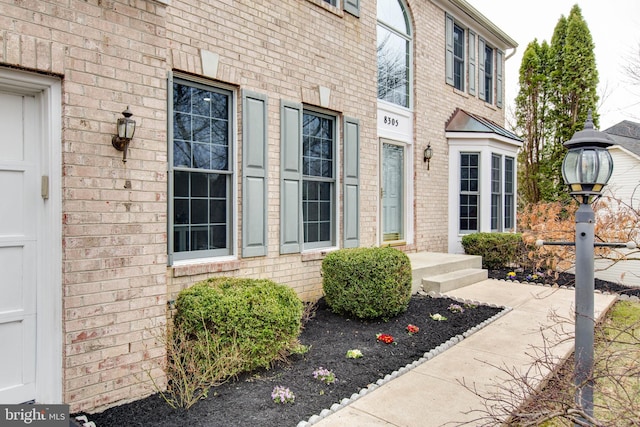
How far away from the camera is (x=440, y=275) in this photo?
789cm

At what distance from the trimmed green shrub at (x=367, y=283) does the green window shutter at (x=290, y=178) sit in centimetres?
66

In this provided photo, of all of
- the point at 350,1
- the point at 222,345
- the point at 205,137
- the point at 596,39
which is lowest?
the point at 222,345

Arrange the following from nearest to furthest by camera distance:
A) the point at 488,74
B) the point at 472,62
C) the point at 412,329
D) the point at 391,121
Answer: the point at 412,329 → the point at 391,121 → the point at 472,62 → the point at 488,74

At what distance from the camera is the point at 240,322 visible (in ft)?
12.5

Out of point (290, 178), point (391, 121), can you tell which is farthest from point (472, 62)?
point (290, 178)

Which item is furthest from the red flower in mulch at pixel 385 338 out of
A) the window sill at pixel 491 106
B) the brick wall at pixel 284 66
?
the window sill at pixel 491 106

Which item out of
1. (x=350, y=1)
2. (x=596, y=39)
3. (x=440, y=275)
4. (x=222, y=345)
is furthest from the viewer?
(x=596, y=39)

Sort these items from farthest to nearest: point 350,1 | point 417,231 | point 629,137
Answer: point 629,137
point 417,231
point 350,1

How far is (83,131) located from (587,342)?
3.93 metres

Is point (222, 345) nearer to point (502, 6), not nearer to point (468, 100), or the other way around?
point (468, 100)

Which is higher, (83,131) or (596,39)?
(596,39)

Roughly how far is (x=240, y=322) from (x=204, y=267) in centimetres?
140

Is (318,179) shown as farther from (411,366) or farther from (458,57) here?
(458,57)

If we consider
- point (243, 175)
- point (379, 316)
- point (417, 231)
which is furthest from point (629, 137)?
point (243, 175)
